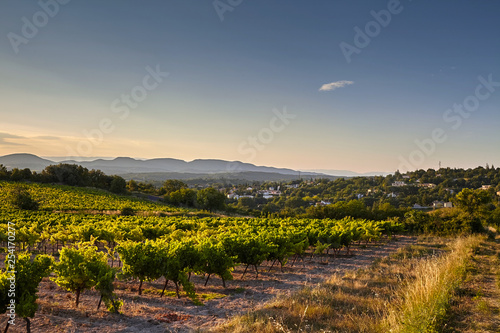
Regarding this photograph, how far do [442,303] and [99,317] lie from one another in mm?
9763

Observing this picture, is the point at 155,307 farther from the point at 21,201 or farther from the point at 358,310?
the point at 21,201

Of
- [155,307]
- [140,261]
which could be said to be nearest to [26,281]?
[140,261]

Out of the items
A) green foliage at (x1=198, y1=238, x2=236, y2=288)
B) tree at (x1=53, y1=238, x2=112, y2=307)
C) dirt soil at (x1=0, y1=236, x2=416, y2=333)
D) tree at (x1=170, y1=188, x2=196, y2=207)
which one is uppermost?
tree at (x1=53, y1=238, x2=112, y2=307)

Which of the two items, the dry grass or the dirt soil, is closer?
the dry grass

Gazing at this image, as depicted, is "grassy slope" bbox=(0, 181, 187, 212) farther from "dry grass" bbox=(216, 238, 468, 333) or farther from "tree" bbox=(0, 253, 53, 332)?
"dry grass" bbox=(216, 238, 468, 333)

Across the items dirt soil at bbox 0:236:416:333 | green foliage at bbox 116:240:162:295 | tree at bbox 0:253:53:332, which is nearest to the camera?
tree at bbox 0:253:53:332

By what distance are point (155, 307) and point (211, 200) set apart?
54.5 m

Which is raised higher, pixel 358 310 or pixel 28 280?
pixel 28 280

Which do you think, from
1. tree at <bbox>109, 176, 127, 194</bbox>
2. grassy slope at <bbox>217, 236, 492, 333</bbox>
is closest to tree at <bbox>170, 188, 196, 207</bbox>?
tree at <bbox>109, 176, 127, 194</bbox>

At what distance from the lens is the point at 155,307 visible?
9820mm

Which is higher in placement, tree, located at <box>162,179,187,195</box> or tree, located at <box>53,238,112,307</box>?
tree, located at <box>53,238,112,307</box>

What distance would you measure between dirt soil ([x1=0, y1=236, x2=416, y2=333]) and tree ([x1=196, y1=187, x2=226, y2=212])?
4902 centimetres

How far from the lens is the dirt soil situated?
7805 millimetres

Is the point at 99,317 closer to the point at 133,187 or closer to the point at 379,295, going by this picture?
the point at 379,295
